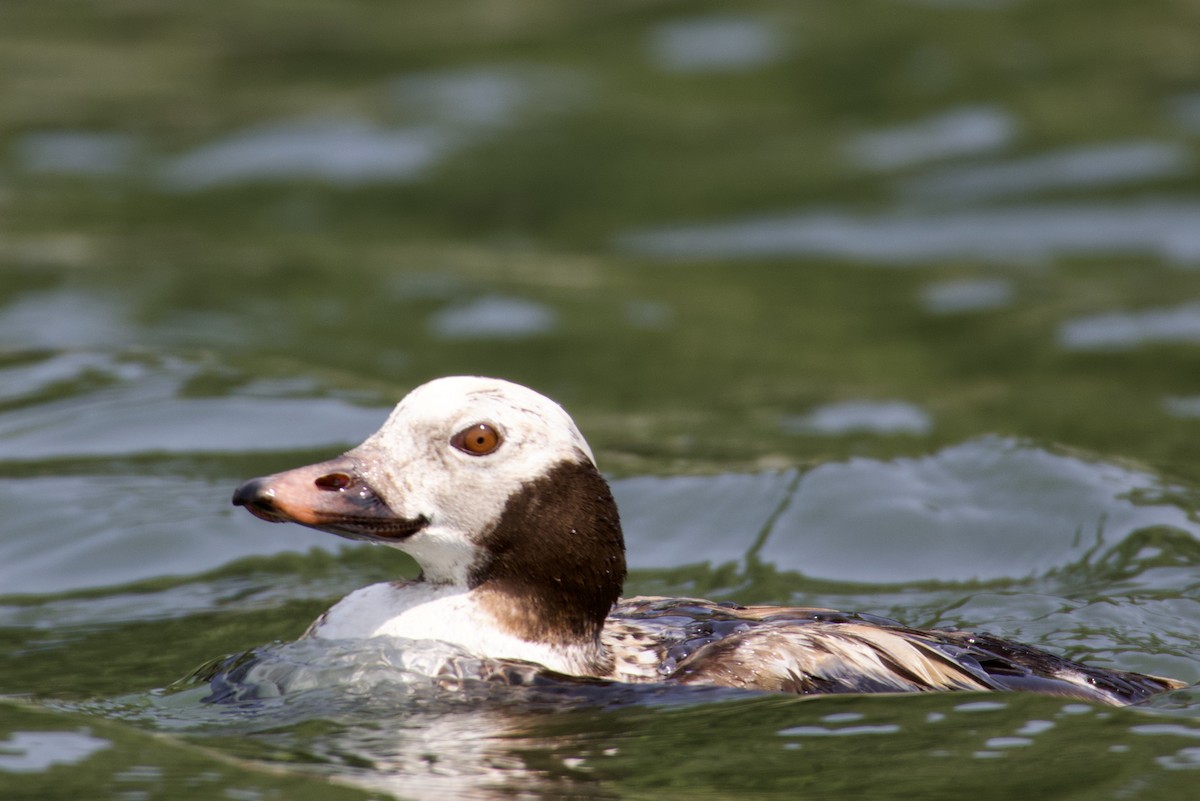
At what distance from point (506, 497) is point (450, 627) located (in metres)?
0.41

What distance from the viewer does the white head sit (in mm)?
5754

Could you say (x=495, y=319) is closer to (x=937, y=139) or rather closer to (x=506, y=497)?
(x=937, y=139)

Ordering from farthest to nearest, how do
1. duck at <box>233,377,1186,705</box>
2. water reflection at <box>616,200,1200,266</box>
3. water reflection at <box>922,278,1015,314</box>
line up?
water reflection at <box>616,200,1200,266</box>
water reflection at <box>922,278,1015,314</box>
duck at <box>233,377,1186,705</box>

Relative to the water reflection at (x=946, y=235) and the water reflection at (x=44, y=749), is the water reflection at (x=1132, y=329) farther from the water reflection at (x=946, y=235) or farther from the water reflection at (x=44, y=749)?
the water reflection at (x=44, y=749)

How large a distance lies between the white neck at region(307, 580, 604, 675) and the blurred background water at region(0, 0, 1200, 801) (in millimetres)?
133

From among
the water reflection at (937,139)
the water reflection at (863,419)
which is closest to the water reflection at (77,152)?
the water reflection at (937,139)

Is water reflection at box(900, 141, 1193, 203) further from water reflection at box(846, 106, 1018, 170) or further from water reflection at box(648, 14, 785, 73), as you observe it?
water reflection at box(648, 14, 785, 73)

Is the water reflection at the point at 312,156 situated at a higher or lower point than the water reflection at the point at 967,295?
higher

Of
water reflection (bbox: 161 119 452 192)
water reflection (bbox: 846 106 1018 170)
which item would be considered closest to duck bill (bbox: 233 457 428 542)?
water reflection (bbox: 161 119 452 192)

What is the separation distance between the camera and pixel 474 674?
5680mm

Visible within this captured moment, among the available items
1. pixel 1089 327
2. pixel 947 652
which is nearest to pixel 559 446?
pixel 947 652

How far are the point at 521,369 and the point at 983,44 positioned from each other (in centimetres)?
702

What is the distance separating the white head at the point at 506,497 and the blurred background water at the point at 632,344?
336mm

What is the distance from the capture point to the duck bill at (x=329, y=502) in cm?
558
